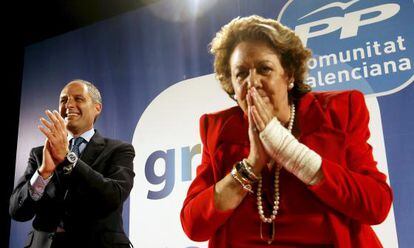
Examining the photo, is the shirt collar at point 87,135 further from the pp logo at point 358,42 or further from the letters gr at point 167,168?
the pp logo at point 358,42

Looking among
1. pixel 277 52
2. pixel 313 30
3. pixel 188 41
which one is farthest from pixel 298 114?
pixel 188 41

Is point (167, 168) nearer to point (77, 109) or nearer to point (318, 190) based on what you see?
point (77, 109)

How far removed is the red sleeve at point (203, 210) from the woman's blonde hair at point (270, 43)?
0.30 meters

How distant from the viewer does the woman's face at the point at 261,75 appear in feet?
3.81

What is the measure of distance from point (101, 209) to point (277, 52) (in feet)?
3.42

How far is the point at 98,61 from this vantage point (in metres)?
3.65

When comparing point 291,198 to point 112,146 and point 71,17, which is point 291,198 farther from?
point 71,17

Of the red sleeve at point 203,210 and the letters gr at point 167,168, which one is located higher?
the letters gr at point 167,168

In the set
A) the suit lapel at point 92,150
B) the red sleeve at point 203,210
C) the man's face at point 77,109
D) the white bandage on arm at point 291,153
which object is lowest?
the red sleeve at point 203,210

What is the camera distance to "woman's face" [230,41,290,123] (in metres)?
1.16

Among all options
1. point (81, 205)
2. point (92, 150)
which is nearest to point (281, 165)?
point (81, 205)

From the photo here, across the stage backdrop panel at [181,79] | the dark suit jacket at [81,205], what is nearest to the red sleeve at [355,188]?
the dark suit jacket at [81,205]

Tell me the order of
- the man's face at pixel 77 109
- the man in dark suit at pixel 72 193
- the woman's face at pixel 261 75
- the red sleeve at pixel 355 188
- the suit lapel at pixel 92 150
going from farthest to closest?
the man's face at pixel 77 109
the suit lapel at pixel 92 150
the man in dark suit at pixel 72 193
the woman's face at pixel 261 75
the red sleeve at pixel 355 188

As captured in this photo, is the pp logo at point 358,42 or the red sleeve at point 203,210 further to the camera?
the pp logo at point 358,42
